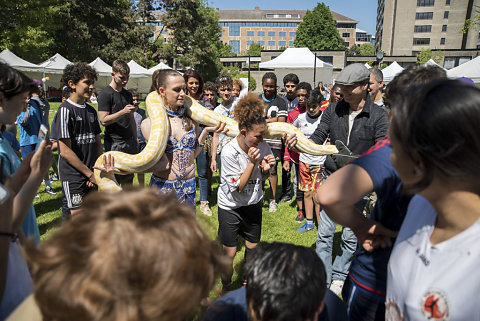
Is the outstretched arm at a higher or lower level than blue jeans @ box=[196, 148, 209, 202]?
higher

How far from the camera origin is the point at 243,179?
3.36 metres

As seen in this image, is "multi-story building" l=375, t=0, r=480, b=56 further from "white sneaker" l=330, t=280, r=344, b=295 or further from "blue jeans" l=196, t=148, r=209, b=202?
"white sneaker" l=330, t=280, r=344, b=295

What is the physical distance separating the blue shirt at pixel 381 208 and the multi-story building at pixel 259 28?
13001 cm

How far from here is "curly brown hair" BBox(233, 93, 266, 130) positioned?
3.31 meters

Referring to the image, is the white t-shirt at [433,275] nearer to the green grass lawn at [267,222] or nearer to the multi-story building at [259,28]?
the green grass lawn at [267,222]

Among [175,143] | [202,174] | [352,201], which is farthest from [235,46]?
[352,201]

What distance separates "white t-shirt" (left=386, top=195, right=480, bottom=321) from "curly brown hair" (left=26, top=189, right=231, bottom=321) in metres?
0.94

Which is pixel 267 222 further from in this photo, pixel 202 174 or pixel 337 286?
pixel 337 286

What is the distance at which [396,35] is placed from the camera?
72375 mm

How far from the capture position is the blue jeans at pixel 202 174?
6.57 metres

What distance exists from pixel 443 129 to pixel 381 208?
3.01ft

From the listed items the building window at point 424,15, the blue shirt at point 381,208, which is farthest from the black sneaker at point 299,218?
the building window at point 424,15

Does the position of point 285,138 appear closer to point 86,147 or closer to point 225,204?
point 225,204

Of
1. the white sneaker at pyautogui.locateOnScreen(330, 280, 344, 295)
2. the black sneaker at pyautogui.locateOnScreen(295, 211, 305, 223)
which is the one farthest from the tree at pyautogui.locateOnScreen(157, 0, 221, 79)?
the white sneaker at pyautogui.locateOnScreen(330, 280, 344, 295)
